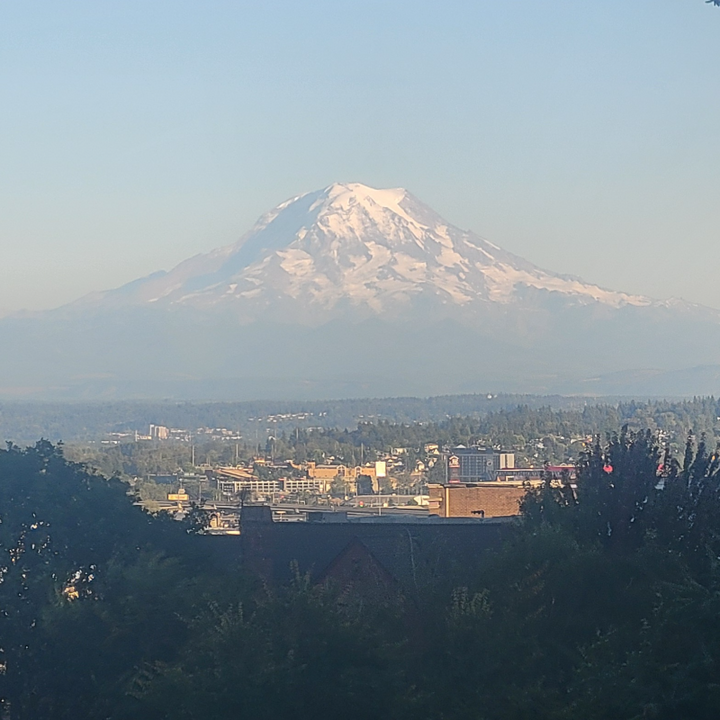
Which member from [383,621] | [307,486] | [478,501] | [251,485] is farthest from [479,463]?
[383,621]

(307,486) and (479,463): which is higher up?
(479,463)

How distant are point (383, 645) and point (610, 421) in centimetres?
14601

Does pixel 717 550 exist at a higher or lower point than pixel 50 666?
higher

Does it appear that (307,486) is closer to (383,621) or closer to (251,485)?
(251,485)

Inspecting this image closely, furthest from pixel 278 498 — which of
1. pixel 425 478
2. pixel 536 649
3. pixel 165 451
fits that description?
pixel 536 649

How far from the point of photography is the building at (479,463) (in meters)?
121

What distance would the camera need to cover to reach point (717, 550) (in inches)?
786

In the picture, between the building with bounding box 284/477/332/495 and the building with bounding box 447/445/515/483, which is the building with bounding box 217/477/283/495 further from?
the building with bounding box 447/445/515/483

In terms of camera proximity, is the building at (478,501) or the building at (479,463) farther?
the building at (479,463)

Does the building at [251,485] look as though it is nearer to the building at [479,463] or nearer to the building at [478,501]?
the building at [479,463]

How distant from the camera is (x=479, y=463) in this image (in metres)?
130

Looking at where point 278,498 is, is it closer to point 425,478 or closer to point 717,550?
point 425,478

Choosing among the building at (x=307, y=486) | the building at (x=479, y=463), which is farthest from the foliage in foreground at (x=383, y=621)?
the building at (x=307, y=486)

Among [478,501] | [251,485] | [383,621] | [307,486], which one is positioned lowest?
[307,486]
